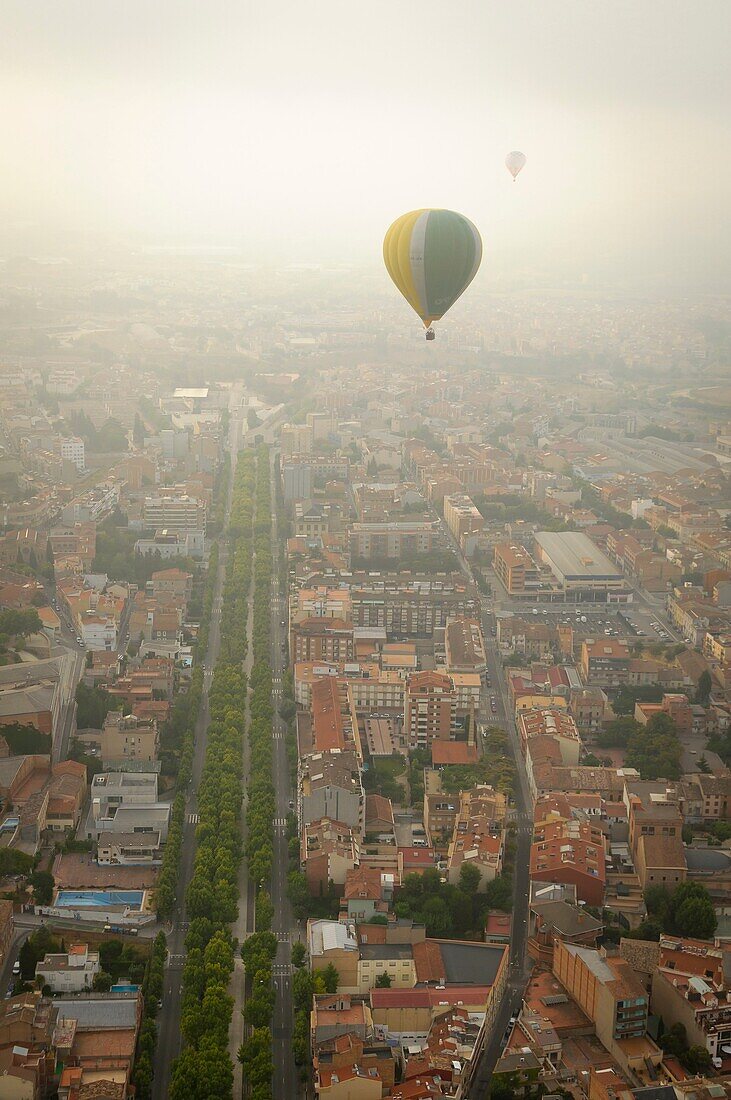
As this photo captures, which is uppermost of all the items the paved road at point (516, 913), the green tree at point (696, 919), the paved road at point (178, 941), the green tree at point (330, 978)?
the green tree at point (696, 919)

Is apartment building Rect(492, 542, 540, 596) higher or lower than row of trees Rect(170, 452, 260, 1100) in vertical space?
higher

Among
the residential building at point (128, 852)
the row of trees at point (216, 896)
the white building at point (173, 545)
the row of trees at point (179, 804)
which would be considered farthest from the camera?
the white building at point (173, 545)

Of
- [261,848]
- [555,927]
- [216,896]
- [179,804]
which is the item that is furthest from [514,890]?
[179,804]

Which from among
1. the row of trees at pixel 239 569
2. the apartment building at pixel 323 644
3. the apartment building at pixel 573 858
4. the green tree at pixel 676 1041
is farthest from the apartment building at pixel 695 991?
the row of trees at pixel 239 569

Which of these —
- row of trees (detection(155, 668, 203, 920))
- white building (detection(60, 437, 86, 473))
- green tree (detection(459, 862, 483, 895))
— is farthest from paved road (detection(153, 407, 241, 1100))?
white building (detection(60, 437, 86, 473))

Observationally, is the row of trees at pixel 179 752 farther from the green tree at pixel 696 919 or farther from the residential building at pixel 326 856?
the green tree at pixel 696 919

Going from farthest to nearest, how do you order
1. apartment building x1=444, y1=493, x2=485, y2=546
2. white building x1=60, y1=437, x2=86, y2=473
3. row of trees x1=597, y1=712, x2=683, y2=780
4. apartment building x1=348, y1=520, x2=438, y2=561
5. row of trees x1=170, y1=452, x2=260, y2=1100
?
white building x1=60, y1=437, x2=86, y2=473, apartment building x1=444, y1=493, x2=485, y2=546, apartment building x1=348, y1=520, x2=438, y2=561, row of trees x1=597, y1=712, x2=683, y2=780, row of trees x1=170, y1=452, x2=260, y2=1100

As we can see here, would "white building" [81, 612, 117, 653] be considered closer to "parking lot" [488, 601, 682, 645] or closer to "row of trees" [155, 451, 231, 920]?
"row of trees" [155, 451, 231, 920]
